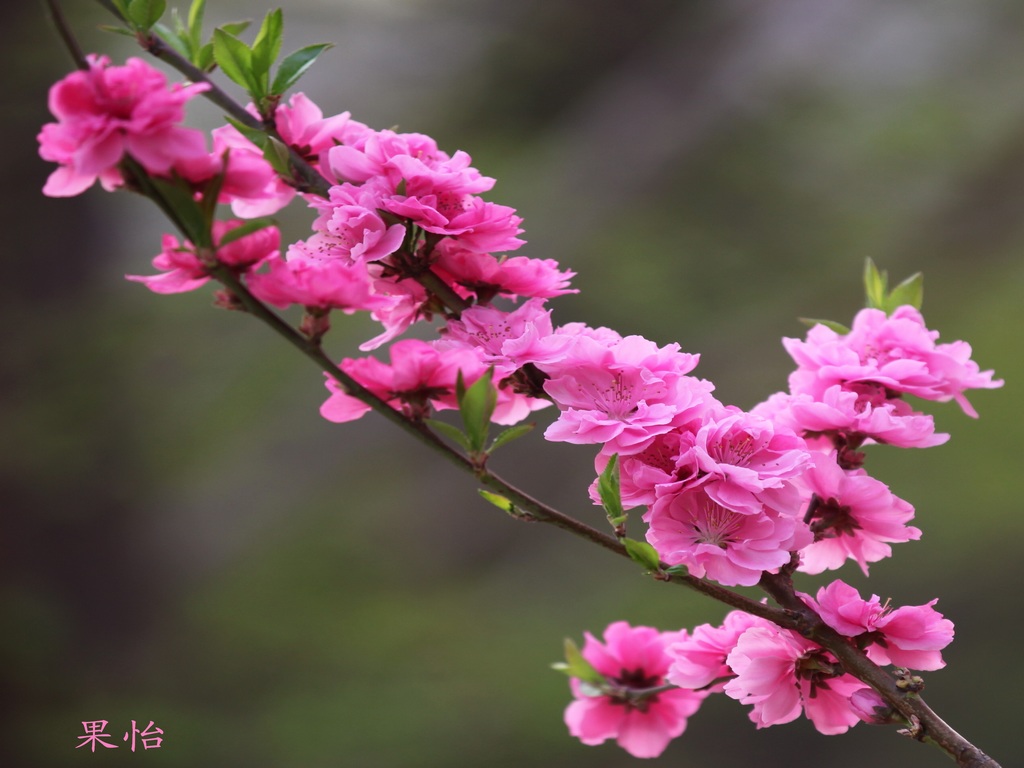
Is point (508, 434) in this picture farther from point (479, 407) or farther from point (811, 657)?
point (811, 657)

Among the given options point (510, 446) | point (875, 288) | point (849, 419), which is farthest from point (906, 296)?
point (510, 446)

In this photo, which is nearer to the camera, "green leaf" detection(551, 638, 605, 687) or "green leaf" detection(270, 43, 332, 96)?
"green leaf" detection(270, 43, 332, 96)

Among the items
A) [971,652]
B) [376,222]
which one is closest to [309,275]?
[376,222]

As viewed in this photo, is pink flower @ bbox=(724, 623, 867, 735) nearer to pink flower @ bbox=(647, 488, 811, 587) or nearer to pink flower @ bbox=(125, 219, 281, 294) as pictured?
pink flower @ bbox=(647, 488, 811, 587)

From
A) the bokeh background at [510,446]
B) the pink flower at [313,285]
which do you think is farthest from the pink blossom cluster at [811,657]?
the bokeh background at [510,446]

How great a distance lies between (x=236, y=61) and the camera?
16.5 inches

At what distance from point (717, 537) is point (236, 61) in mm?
284

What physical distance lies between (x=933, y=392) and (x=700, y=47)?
2035 mm

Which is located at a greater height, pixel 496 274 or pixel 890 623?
pixel 496 274

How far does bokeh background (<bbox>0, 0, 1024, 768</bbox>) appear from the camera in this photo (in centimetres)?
196

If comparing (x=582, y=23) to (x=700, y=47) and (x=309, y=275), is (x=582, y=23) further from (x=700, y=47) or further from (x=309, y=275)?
(x=309, y=275)

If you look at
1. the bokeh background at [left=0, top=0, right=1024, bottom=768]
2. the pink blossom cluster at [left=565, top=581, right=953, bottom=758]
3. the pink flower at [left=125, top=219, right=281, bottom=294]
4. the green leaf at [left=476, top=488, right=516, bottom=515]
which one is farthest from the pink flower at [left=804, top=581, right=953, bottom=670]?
the bokeh background at [left=0, top=0, right=1024, bottom=768]

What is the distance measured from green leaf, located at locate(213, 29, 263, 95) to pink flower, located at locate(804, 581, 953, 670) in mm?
319

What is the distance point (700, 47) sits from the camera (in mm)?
2307
